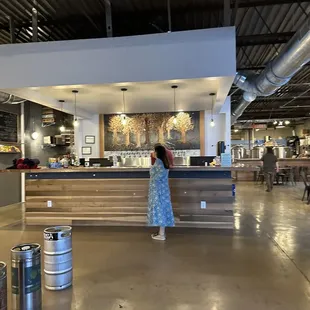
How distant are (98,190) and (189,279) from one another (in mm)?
3040

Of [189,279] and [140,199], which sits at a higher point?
[140,199]

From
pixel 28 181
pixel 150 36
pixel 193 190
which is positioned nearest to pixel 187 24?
pixel 150 36

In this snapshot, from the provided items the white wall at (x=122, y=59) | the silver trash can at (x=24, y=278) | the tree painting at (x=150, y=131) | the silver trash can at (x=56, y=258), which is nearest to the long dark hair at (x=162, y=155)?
the white wall at (x=122, y=59)

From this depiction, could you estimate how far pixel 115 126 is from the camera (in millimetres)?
9000

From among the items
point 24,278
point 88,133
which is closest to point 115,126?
point 88,133

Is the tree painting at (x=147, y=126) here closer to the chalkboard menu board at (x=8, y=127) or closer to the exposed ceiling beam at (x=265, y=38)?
the exposed ceiling beam at (x=265, y=38)

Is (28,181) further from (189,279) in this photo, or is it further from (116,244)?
(189,279)

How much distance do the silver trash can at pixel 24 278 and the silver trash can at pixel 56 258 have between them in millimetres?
426

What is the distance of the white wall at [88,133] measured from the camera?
9086 millimetres

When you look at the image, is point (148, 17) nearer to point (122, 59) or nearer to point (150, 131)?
point (122, 59)

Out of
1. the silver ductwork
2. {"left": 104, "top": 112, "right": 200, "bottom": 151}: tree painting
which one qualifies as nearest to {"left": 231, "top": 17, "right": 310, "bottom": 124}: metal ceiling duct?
the silver ductwork

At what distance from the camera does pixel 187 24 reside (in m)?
6.20

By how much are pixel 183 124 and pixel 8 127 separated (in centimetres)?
507

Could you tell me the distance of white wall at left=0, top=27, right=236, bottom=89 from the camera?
4.80m
